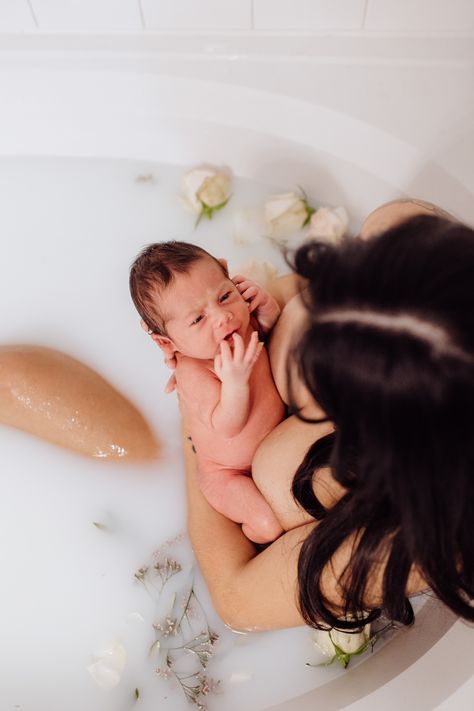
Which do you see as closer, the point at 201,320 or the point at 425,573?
the point at 425,573

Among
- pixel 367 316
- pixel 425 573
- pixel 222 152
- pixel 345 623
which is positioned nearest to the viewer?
pixel 367 316

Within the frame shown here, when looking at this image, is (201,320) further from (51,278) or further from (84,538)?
(51,278)

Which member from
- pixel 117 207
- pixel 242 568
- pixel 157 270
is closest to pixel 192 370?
pixel 157 270

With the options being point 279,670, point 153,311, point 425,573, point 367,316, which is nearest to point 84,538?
point 279,670

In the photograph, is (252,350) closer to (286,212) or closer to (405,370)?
(405,370)

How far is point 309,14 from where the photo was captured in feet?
4.67

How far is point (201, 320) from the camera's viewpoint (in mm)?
1037

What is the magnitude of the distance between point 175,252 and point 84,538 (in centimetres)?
62

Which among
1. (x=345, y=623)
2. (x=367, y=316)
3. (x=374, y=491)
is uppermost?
(x=367, y=316)

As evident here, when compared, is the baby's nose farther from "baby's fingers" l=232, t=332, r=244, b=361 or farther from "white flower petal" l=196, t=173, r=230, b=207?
"white flower petal" l=196, t=173, r=230, b=207

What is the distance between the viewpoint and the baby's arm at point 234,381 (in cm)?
102

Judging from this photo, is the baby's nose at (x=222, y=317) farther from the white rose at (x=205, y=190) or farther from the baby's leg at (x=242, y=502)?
the white rose at (x=205, y=190)

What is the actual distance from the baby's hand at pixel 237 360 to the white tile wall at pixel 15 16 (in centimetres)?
90

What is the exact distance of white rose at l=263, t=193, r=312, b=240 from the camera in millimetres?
1532
